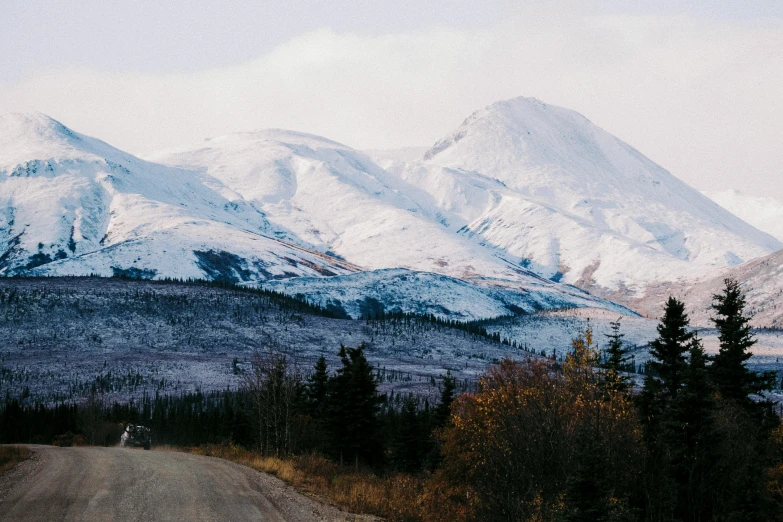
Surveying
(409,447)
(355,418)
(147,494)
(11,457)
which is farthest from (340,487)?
(409,447)

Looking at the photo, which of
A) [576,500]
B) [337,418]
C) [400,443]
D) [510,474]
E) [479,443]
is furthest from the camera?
[400,443]

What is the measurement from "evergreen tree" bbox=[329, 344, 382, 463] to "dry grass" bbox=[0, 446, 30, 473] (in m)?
44.2

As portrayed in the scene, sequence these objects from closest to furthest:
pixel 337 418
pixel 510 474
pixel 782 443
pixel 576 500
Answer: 1. pixel 576 500
2. pixel 510 474
3. pixel 782 443
4. pixel 337 418

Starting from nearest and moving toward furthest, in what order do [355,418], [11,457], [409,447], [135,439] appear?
[11,457] < [135,439] < [355,418] < [409,447]

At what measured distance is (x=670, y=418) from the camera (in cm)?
5250

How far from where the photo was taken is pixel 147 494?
97.1ft

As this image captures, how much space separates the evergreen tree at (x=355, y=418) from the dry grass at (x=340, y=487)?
134 feet

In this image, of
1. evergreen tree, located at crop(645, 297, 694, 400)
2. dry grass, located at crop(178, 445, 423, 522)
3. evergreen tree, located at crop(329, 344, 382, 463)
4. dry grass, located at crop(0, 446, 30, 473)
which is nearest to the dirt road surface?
dry grass, located at crop(0, 446, 30, 473)

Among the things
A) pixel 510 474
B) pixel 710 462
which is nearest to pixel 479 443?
pixel 510 474

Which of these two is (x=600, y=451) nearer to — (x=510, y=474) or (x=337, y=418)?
(x=510, y=474)

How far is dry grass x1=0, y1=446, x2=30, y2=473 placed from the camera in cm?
3641

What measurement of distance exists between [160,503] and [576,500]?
18.8 meters

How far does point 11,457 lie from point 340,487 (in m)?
16.6

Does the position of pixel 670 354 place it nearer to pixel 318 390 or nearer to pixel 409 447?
pixel 409 447
